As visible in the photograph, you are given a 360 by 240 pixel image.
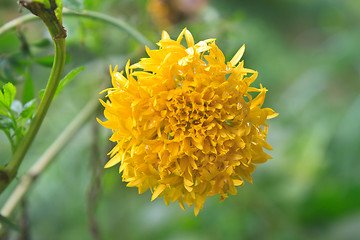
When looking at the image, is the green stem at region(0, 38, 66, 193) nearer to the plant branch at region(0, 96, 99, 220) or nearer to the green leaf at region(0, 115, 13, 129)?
the green leaf at region(0, 115, 13, 129)

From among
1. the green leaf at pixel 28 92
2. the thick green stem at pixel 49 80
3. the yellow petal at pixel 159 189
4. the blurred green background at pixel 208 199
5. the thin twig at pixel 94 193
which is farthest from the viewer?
the blurred green background at pixel 208 199

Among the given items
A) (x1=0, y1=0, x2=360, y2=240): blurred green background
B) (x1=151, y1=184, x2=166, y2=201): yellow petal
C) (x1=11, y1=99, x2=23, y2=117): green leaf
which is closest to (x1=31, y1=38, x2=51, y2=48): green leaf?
(x1=11, y1=99, x2=23, y2=117): green leaf

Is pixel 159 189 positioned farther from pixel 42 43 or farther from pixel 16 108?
pixel 42 43

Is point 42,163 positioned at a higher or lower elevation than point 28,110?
lower

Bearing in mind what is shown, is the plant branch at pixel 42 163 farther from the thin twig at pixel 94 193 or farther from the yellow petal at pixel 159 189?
the yellow petal at pixel 159 189

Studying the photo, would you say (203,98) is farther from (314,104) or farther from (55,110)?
(314,104)

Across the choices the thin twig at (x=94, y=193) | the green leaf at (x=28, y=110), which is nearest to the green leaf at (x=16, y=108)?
the green leaf at (x=28, y=110)

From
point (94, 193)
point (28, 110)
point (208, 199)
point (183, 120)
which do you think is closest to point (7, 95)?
point (28, 110)

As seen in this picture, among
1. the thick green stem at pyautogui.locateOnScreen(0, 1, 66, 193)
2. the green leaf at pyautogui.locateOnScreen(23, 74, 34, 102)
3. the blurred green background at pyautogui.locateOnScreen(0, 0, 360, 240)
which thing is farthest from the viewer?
the blurred green background at pyautogui.locateOnScreen(0, 0, 360, 240)

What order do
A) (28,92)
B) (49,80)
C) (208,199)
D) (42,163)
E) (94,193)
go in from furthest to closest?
(208,199) → (94,193) → (42,163) → (28,92) → (49,80)
